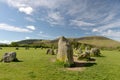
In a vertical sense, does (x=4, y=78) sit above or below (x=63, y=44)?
below

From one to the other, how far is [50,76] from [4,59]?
37.5 ft

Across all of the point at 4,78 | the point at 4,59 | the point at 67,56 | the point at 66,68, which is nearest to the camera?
the point at 4,78

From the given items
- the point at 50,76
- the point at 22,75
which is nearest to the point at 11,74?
the point at 22,75

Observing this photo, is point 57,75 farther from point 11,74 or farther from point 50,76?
point 11,74

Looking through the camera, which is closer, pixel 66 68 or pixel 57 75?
pixel 57 75

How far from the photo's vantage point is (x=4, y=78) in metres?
17.5

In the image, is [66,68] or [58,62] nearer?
[66,68]

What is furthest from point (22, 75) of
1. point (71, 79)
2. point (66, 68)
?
point (66, 68)

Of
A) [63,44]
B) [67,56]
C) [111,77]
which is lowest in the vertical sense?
[111,77]

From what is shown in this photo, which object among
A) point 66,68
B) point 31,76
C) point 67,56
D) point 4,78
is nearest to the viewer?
point 4,78

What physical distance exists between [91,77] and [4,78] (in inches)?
317

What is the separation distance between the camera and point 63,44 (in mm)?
27047

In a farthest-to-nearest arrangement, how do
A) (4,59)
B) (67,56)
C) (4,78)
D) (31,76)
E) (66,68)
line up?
(4,59) → (67,56) → (66,68) → (31,76) → (4,78)

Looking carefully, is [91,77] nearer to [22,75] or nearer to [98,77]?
[98,77]
